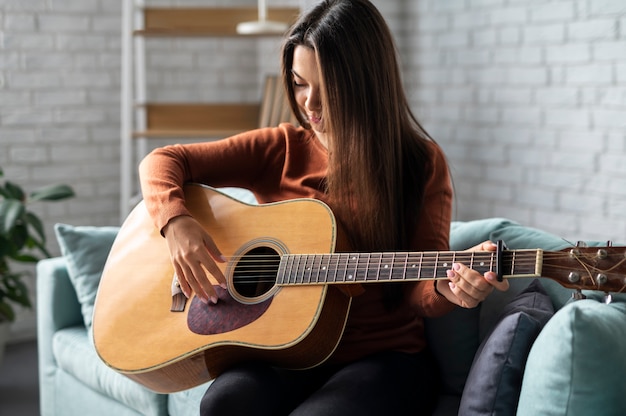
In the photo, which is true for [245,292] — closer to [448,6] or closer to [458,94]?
[458,94]

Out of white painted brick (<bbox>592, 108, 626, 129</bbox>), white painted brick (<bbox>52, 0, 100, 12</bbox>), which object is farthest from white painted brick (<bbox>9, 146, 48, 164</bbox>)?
white painted brick (<bbox>592, 108, 626, 129</bbox>)

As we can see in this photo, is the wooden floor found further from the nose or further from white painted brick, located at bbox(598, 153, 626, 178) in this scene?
white painted brick, located at bbox(598, 153, 626, 178)

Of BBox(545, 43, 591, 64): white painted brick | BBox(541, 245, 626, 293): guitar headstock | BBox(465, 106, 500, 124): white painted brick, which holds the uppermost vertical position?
BBox(545, 43, 591, 64): white painted brick

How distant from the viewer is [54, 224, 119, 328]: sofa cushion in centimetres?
245

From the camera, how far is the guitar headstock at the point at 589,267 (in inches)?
51.1

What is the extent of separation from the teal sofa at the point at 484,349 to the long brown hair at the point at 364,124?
304 millimetres

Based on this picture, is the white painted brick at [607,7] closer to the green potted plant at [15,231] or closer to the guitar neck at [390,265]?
the guitar neck at [390,265]

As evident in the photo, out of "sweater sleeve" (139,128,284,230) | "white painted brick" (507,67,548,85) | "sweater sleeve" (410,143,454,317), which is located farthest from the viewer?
"white painted brick" (507,67,548,85)

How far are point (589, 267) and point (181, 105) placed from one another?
268 centimetres

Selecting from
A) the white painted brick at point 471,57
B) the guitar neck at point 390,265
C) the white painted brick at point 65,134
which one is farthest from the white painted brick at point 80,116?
the guitar neck at point 390,265

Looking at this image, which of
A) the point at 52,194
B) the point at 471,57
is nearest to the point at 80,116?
the point at 52,194

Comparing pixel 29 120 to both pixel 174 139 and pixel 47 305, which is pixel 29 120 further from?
pixel 47 305

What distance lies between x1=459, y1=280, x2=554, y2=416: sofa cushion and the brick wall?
1.47m

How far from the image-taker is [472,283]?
1.44m
